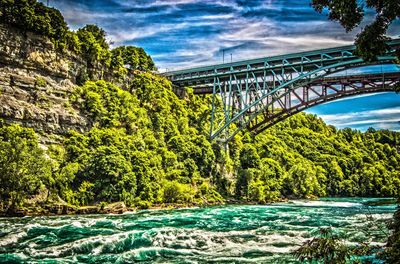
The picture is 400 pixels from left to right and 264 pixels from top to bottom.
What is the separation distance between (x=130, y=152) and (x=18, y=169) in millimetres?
11039

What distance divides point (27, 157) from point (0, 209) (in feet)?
13.2

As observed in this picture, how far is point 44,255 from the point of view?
1192cm

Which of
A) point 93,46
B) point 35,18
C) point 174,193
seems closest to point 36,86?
point 35,18

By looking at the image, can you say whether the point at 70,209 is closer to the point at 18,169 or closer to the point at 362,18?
the point at 18,169

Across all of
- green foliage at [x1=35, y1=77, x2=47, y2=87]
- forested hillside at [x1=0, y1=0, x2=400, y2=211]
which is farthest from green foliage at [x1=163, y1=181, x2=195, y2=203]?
green foliage at [x1=35, y1=77, x2=47, y2=87]

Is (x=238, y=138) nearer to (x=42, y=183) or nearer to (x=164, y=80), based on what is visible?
(x=164, y=80)

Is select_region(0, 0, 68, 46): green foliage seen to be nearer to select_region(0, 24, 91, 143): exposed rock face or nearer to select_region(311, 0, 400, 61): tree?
select_region(0, 24, 91, 143): exposed rock face

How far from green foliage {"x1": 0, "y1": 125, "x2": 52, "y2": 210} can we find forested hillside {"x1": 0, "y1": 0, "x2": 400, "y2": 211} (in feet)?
0.22

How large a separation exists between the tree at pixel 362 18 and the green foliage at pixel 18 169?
23548 millimetres

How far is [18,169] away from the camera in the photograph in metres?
24.2

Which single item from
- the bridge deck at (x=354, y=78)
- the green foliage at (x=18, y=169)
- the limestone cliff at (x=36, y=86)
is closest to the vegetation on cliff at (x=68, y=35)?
the limestone cliff at (x=36, y=86)

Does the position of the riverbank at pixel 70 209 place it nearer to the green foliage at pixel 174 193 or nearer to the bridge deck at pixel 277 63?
the green foliage at pixel 174 193

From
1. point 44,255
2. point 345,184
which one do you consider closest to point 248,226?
point 44,255

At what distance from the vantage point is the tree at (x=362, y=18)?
6.81m
